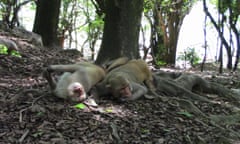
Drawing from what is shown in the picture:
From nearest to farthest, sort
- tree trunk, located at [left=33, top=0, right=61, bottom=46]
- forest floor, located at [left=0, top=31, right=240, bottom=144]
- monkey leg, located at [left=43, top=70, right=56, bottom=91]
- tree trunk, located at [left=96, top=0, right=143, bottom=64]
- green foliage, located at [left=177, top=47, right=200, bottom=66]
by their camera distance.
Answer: forest floor, located at [left=0, top=31, right=240, bottom=144] < monkey leg, located at [left=43, top=70, right=56, bottom=91] < tree trunk, located at [left=96, top=0, right=143, bottom=64] < tree trunk, located at [left=33, top=0, right=61, bottom=46] < green foliage, located at [left=177, top=47, right=200, bottom=66]

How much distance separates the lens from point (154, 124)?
5.47 metres

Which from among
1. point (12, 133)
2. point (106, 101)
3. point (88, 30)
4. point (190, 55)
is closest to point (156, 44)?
point (190, 55)

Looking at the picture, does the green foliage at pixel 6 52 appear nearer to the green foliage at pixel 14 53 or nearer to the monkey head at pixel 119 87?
the green foliage at pixel 14 53

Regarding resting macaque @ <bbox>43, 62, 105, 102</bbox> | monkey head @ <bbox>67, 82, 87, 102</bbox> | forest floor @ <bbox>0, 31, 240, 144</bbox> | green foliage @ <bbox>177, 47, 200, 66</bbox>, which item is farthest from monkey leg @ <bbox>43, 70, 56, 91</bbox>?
green foliage @ <bbox>177, 47, 200, 66</bbox>

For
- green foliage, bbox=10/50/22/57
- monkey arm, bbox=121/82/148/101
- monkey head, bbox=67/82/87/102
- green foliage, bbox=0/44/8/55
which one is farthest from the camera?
green foliage, bbox=10/50/22/57

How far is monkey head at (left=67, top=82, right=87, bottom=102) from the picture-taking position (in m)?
5.46

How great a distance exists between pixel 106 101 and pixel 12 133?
1673 millimetres

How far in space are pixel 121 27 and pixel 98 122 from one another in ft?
8.67

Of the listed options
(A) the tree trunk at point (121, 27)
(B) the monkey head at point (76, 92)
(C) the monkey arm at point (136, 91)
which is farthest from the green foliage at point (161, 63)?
(B) the monkey head at point (76, 92)

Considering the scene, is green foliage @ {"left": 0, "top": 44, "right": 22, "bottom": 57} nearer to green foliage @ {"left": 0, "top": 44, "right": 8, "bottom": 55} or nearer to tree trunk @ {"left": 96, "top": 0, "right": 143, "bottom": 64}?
green foliage @ {"left": 0, "top": 44, "right": 8, "bottom": 55}

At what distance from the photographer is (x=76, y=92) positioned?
5477mm

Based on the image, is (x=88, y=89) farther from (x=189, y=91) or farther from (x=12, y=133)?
(x=189, y=91)

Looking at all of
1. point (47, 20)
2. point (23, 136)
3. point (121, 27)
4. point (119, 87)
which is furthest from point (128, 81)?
point (47, 20)

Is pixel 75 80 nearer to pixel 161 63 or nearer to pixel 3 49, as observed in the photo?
pixel 3 49
